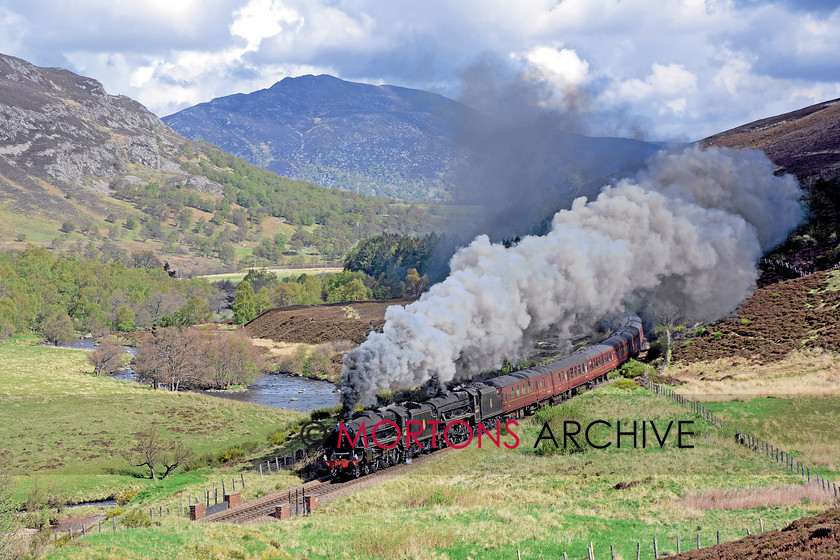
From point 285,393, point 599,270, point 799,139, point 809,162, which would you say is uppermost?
point 799,139

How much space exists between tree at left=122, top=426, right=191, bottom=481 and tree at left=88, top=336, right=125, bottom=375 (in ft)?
136

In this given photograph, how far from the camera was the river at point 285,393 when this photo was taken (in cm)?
7858

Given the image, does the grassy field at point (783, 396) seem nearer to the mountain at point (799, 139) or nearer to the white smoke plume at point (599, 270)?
the white smoke plume at point (599, 270)

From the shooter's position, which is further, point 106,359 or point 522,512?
point 106,359

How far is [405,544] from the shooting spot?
22.6 meters

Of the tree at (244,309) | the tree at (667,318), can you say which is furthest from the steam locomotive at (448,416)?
the tree at (244,309)

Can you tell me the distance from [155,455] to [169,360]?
41287 millimetres

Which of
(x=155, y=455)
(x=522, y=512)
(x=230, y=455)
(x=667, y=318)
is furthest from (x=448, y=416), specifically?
(x=667, y=318)

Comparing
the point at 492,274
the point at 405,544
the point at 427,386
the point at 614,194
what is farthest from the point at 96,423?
the point at 614,194

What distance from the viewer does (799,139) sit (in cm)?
11669

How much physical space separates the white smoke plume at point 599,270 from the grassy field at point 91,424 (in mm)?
19549

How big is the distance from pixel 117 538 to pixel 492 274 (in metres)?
30.2

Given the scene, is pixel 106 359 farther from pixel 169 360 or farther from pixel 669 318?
pixel 669 318

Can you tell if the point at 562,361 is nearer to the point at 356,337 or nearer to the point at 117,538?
the point at 117,538
